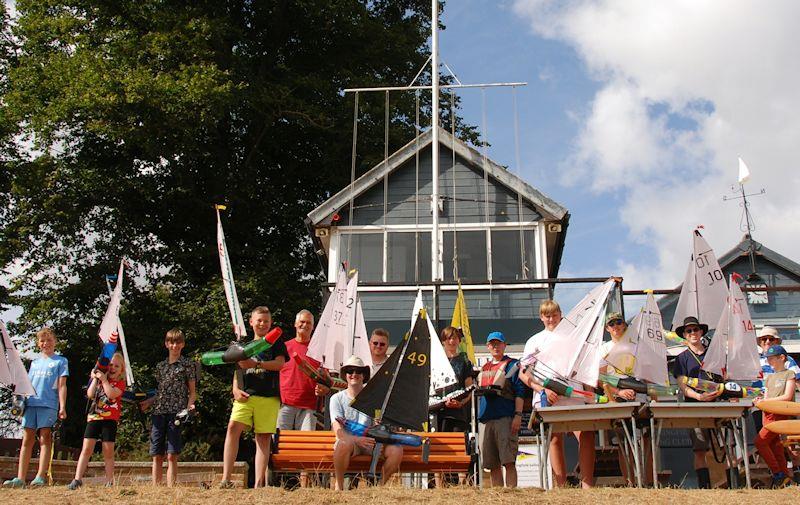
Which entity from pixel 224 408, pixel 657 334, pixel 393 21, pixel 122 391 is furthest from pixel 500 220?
pixel 393 21

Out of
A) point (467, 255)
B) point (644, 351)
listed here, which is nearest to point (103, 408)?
point (644, 351)

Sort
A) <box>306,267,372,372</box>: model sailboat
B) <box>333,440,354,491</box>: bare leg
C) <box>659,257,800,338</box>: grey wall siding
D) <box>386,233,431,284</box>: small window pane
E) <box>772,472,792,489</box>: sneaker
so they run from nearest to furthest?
1. <box>333,440,354,491</box>: bare leg
2. <box>772,472,792,489</box>: sneaker
3. <box>306,267,372,372</box>: model sailboat
4. <box>386,233,431,284</box>: small window pane
5. <box>659,257,800,338</box>: grey wall siding

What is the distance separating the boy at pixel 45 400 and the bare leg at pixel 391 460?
3653mm

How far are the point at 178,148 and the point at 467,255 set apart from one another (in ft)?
31.0

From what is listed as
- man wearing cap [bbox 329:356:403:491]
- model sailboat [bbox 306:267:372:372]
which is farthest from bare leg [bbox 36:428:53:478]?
man wearing cap [bbox 329:356:403:491]

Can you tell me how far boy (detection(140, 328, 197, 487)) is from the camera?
874 centimetres

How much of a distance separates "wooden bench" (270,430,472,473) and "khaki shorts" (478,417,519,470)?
0.42 meters

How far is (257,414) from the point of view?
26.2 ft

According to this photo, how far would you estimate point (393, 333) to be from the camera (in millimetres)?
16172

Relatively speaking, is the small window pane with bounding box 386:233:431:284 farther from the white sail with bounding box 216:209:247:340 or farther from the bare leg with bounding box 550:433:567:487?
the bare leg with bounding box 550:433:567:487

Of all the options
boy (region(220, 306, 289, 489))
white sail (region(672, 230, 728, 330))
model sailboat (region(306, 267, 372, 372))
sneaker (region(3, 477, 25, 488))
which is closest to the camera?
boy (region(220, 306, 289, 489))

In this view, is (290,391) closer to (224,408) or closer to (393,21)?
(224,408)

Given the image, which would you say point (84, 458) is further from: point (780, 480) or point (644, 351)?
point (780, 480)

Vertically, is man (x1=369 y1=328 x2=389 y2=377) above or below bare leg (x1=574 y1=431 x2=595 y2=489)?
above
